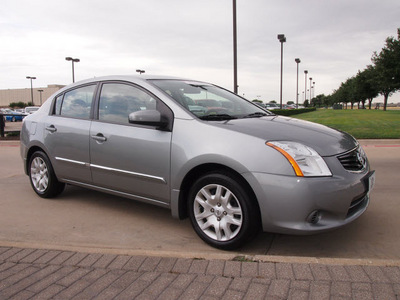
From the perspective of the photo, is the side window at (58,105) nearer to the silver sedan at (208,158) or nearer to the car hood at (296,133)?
the silver sedan at (208,158)

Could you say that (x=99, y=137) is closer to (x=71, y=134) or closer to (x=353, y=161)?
(x=71, y=134)

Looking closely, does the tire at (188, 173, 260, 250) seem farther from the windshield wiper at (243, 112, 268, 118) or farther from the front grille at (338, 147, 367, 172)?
the windshield wiper at (243, 112, 268, 118)

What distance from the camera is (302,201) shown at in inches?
115

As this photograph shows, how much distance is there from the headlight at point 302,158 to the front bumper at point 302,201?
0.06 metres

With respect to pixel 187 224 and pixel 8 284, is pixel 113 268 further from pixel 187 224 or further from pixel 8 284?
pixel 187 224

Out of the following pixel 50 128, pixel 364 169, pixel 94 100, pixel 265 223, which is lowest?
pixel 265 223

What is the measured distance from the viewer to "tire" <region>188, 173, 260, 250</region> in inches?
122

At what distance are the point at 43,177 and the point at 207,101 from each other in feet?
8.77

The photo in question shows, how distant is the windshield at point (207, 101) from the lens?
3766 millimetres

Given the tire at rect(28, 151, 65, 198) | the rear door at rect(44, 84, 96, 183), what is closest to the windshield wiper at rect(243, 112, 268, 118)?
the rear door at rect(44, 84, 96, 183)

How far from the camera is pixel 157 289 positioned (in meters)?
2.51

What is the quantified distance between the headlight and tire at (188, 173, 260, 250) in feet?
1.50

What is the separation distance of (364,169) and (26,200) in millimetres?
4381

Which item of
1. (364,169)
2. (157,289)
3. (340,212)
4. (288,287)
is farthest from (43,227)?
(364,169)
